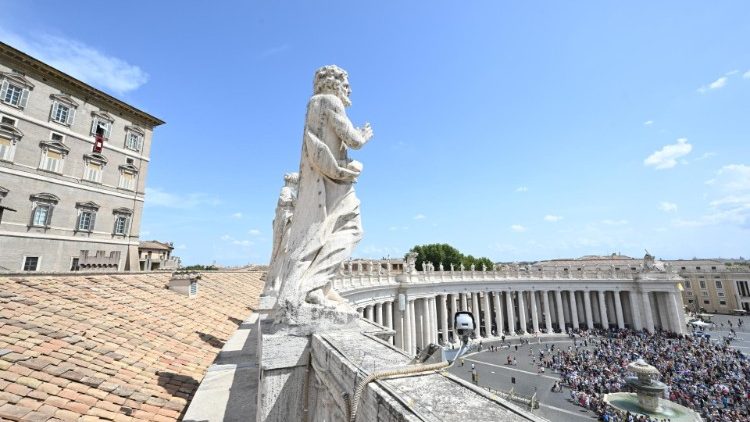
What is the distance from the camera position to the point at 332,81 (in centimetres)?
435

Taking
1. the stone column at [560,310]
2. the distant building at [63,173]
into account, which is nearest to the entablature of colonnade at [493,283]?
the stone column at [560,310]

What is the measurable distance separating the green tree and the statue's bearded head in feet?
213

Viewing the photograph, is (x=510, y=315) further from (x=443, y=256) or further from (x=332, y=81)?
(x=332, y=81)

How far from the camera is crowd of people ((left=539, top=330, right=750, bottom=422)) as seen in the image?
22.2 meters

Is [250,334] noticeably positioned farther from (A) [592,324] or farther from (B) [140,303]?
(A) [592,324]

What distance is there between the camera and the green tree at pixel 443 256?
220 ft

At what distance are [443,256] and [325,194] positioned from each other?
65.6 m

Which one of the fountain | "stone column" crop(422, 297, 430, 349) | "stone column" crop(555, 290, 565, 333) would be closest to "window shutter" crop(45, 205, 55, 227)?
"stone column" crop(422, 297, 430, 349)

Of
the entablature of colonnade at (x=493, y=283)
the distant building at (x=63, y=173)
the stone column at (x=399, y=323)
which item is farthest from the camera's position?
the stone column at (x=399, y=323)

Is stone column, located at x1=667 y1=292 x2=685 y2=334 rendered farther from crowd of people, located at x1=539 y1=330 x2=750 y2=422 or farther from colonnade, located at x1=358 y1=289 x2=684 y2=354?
crowd of people, located at x1=539 y1=330 x2=750 y2=422

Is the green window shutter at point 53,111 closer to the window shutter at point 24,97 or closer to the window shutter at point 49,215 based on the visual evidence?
the window shutter at point 24,97

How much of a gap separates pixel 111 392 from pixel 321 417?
259cm

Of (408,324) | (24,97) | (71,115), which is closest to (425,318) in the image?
(408,324)

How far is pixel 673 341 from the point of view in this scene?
4353cm
